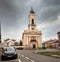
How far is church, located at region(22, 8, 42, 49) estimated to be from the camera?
116m

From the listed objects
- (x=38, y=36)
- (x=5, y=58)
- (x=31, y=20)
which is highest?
(x=31, y=20)

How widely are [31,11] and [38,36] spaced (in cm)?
1934

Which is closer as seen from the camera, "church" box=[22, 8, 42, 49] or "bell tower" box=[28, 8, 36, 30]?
"church" box=[22, 8, 42, 49]

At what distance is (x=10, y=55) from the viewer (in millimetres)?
22484

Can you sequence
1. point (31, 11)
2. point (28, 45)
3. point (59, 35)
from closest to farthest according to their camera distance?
point (28, 45)
point (31, 11)
point (59, 35)

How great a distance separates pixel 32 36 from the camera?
117125mm

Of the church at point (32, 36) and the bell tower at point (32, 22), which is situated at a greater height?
the bell tower at point (32, 22)

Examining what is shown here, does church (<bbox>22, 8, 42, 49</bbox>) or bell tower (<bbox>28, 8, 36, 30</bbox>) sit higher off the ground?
bell tower (<bbox>28, 8, 36, 30</bbox>)

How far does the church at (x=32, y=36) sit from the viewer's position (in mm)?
115562

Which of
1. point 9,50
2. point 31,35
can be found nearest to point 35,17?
point 31,35

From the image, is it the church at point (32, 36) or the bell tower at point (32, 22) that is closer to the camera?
A: the church at point (32, 36)

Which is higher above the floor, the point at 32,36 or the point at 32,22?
the point at 32,22

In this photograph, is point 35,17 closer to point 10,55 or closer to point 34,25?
point 34,25

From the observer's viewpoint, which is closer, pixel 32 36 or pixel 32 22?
pixel 32 36
